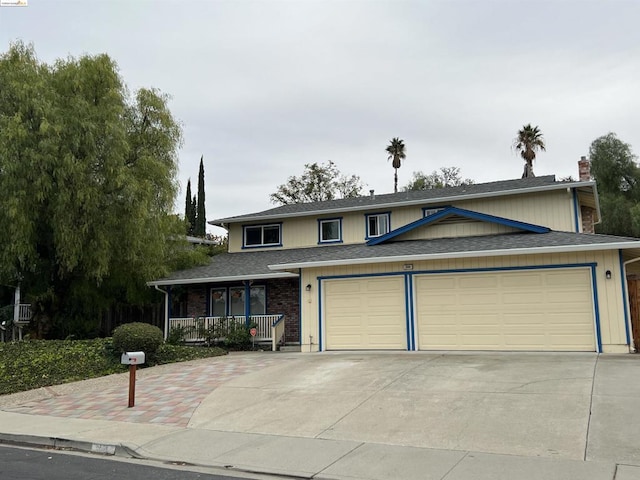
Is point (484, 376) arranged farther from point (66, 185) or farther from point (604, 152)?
point (604, 152)

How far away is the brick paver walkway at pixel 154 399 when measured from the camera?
32.4 ft

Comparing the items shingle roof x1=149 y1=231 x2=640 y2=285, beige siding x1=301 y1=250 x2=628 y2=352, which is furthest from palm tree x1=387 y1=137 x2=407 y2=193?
beige siding x1=301 y1=250 x2=628 y2=352

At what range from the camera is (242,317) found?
791 inches

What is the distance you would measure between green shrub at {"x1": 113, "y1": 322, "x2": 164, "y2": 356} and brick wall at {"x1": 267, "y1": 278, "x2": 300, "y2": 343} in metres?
5.97

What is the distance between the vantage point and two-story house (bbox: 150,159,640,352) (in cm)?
1359

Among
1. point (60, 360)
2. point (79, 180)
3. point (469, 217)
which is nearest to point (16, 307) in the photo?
point (79, 180)

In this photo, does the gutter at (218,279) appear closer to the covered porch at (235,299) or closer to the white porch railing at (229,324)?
the covered porch at (235,299)

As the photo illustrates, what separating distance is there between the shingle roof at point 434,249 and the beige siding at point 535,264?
12.7 inches

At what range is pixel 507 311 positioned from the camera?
14.2 m

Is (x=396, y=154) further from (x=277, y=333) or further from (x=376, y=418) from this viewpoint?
(x=376, y=418)

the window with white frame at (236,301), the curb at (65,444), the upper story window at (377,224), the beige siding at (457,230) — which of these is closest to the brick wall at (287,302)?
the window with white frame at (236,301)

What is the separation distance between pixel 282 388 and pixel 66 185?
1092cm

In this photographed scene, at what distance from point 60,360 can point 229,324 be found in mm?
6067

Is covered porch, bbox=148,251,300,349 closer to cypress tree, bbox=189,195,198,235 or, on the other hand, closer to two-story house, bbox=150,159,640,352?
two-story house, bbox=150,159,640,352
